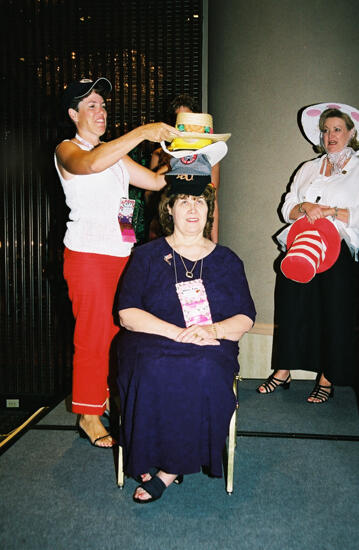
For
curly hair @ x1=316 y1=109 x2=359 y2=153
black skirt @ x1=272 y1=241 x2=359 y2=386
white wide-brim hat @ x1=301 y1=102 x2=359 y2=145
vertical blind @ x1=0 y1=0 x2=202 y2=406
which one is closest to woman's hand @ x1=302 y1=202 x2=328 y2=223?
black skirt @ x1=272 y1=241 x2=359 y2=386

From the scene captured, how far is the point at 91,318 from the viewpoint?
2.28 m

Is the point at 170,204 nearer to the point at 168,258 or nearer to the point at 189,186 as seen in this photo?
the point at 189,186

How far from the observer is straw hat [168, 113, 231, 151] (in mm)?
2082

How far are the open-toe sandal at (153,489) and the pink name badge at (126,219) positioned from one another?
1.16 m

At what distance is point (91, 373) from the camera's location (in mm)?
2299

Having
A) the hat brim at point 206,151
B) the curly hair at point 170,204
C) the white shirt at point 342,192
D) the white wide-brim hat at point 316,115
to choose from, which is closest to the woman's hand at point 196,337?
the curly hair at point 170,204

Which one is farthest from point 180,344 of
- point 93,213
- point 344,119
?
point 344,119

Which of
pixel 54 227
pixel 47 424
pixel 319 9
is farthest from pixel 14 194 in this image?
pixel 319 9

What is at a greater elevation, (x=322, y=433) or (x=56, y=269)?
(x=56, y=269)

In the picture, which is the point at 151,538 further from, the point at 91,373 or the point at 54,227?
the point at 54,227

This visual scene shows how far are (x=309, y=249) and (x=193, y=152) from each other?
0.88m

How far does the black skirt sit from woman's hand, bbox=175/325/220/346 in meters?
1.28

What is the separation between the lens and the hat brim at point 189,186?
2.03 m

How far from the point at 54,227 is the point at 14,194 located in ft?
1.60
